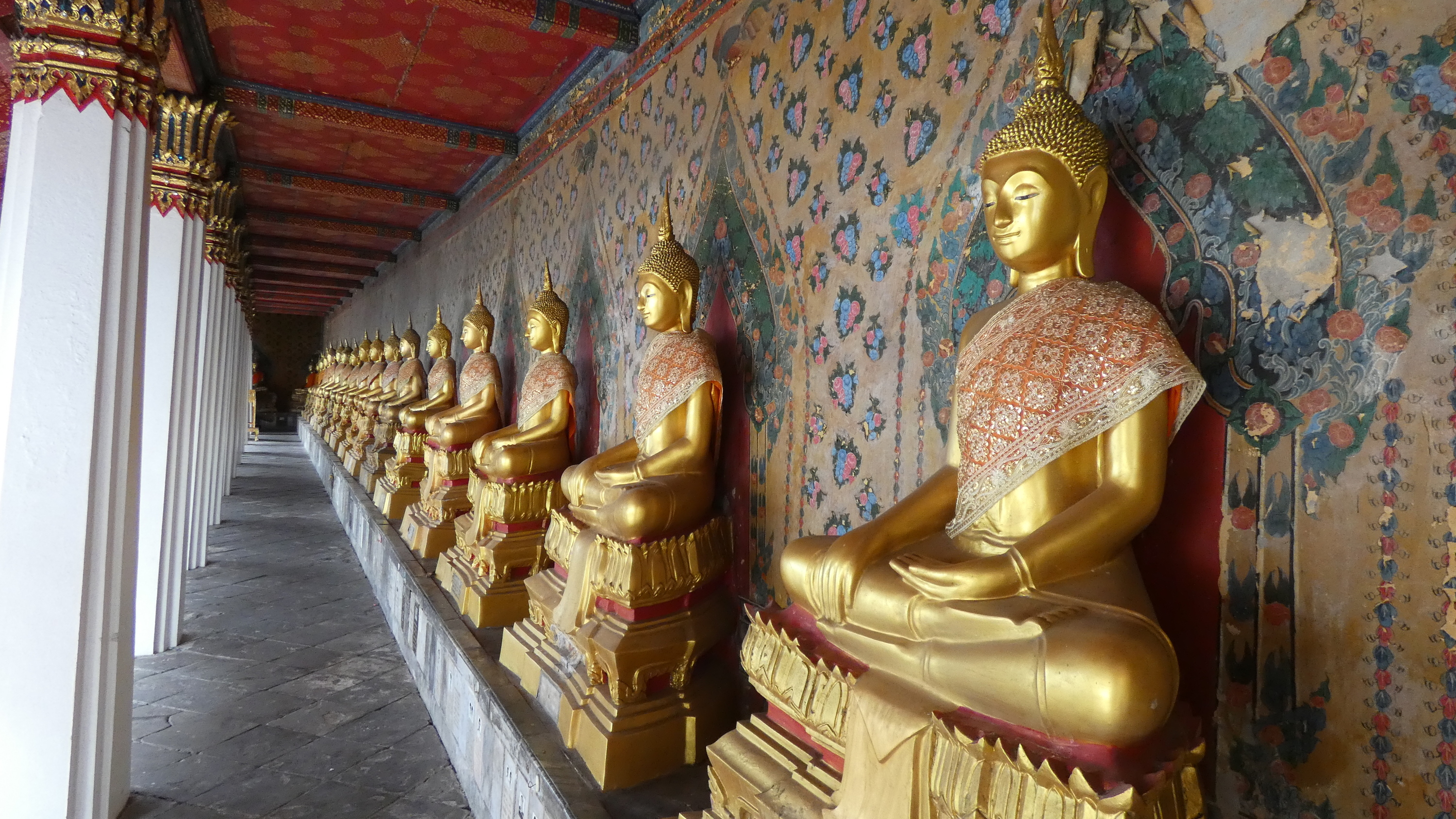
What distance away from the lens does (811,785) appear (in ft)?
5.39

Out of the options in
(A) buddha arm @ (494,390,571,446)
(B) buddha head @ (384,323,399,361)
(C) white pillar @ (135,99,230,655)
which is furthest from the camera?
(B) buddha head @ (384,323,399,361)

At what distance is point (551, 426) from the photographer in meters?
4.32

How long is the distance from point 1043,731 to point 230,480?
12.0 meters

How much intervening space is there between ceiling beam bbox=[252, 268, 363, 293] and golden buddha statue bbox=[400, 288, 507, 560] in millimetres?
11521

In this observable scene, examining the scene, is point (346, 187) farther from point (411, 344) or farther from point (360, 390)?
point (360, 390)

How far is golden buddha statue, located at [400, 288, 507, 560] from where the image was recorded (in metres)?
5.21

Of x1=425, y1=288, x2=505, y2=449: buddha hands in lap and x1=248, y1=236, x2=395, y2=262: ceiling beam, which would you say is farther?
x1=248, y1=236, x2=395, y2=262: ceiling beam

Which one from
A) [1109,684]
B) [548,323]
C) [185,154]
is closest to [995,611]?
[1109,684]

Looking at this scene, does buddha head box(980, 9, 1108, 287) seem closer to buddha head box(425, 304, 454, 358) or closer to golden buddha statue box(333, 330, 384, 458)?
buddha head box(425, 304, 454, 358)

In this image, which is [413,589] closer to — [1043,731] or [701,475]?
[701,475]

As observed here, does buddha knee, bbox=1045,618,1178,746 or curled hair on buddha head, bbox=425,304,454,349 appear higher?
curled hair on buddha head, bbox=425,304,454,349

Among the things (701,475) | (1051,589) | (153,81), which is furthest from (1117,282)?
(153,81)

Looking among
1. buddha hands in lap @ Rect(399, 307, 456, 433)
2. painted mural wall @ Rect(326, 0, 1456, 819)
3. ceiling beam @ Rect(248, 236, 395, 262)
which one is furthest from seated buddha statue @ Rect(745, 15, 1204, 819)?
ceiling beam @ Rect(248, 236, 395, 262)

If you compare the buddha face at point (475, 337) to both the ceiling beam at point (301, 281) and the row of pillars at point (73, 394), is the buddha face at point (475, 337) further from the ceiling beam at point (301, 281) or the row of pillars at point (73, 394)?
the ceiling beam at point (301, 281)
